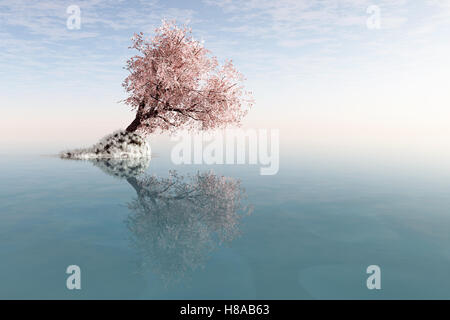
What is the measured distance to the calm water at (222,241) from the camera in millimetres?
5789

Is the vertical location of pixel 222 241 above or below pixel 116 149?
below

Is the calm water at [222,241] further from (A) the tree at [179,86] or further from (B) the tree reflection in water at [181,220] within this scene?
(A) the tree at [179,86]

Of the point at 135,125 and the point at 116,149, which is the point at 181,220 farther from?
the point at 135,125

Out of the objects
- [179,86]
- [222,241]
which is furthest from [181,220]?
[179,86]

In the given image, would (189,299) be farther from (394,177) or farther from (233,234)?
(394,177)

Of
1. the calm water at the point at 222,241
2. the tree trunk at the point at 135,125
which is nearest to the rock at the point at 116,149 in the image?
the tree trunk at the point at 135,125

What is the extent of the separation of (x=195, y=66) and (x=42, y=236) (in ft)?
69.6

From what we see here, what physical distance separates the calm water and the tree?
45.4 ft

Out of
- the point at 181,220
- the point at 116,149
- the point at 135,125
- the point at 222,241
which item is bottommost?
the point at 222,241

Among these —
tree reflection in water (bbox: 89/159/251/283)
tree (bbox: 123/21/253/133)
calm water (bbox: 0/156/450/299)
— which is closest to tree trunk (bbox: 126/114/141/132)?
tree (bbox: 123/21/253/133)

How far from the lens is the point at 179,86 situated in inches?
1063

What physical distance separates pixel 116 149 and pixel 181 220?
22156mm

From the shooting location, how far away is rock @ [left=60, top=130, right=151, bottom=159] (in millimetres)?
30000

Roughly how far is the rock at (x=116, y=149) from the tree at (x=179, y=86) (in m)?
1.50
